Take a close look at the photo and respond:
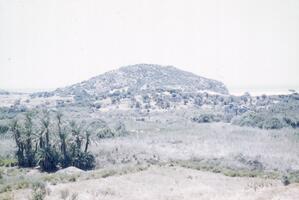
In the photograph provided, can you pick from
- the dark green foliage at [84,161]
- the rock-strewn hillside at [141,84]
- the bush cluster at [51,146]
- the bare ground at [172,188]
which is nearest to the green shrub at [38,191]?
the bare ground at [172,188]

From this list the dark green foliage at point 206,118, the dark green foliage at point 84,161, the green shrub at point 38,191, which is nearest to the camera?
the green shrub at point 38,191

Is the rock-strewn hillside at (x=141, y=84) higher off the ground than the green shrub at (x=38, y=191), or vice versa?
the rock-strewn hillside at (x=141, y=84)

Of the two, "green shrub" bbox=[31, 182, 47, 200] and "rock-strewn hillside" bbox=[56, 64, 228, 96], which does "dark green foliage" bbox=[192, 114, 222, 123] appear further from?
"green shrub" bbox=[31, 182, 47, 200]

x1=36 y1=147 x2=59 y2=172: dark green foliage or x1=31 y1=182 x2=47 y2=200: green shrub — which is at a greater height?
x1=31 y1=182 x2=47 y2=200: green shrub

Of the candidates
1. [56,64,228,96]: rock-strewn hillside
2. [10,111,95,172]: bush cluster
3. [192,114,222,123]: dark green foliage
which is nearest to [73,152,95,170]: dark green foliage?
[10,111,95,172]: bush cluster

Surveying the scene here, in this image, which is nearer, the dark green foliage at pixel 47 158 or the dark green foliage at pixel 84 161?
the dark green foliage at pixel 47 158

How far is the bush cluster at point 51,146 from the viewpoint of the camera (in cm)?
6119

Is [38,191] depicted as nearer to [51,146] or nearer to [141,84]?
[51,146]

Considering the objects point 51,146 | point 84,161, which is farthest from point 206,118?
point 51,146

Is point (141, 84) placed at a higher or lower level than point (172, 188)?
higher

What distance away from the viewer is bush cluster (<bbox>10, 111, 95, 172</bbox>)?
61188 millimetres

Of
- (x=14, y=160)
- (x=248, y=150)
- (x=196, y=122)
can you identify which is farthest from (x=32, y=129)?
(x=196, y=122)

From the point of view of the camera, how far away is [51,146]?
62.5 m

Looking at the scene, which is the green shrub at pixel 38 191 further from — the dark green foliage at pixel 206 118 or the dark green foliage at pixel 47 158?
the dark green foliage at pixel 206 118
